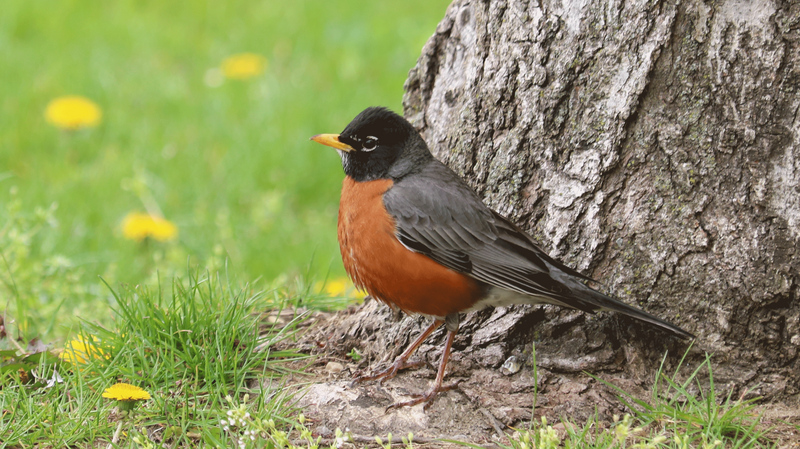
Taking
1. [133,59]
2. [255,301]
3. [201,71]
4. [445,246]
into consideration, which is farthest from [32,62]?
[445,246]

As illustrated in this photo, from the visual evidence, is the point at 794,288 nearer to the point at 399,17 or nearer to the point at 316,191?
the point at 316,191

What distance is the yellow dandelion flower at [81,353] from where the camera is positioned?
317 cm

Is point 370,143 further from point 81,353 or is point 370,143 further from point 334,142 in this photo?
point 81,353

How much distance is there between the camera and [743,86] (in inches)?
117

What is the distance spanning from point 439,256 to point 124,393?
139 centimetres

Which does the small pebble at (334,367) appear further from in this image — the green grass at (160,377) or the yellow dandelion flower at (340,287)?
the yellow dandelion flower at (340,287)

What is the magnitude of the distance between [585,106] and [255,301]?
68.3 inches

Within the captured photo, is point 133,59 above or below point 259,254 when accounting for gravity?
above

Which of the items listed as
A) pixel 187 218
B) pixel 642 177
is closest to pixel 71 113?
pixel 187 218

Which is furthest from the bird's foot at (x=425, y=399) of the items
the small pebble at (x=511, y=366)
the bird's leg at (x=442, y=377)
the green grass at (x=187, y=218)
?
the green grass at (x=187, y=218)

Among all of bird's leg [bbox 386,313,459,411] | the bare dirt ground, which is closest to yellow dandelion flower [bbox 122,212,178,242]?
the bare dirt ground

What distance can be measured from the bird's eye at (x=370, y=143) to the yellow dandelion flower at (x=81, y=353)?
1.50m

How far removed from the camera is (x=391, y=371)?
134 inches

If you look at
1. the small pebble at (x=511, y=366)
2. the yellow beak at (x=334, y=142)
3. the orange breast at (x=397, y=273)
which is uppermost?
the yellow beak at (x=334, y=142)
